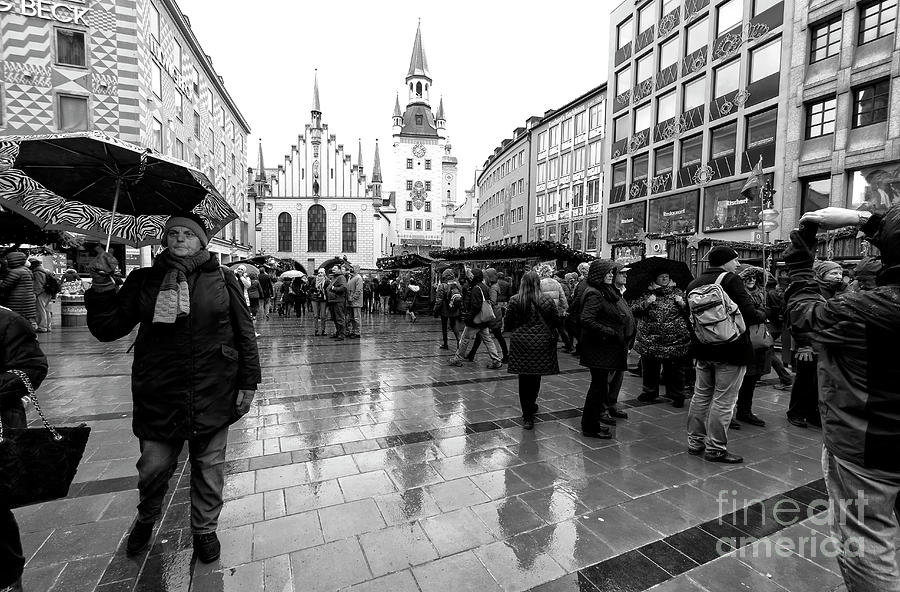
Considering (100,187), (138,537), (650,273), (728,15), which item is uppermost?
(728,15)

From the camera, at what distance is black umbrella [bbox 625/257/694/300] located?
20.0 feet

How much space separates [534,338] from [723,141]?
22.6 m

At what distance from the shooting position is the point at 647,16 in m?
26.5

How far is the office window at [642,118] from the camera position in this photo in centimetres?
2680

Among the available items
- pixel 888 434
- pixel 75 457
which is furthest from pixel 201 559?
pixel 888 434

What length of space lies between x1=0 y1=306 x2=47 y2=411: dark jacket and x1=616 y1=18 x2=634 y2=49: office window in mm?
33020

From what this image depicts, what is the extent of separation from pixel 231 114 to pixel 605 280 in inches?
1718

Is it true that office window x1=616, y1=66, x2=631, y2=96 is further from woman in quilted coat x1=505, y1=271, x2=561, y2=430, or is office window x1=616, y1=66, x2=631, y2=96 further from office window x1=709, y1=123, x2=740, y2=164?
woman in quilted coat x1=505, y1=271, x2=561, y2=430

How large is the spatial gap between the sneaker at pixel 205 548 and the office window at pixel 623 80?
3189 centimetres

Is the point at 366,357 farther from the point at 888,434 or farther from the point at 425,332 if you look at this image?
the point at 888,434

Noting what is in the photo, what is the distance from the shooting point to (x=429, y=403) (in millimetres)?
5855

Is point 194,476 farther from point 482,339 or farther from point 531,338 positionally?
point 482,339

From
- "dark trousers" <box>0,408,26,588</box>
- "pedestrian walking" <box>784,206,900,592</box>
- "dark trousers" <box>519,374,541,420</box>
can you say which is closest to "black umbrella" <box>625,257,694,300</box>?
"dark trousers" <box>519,374,541,420</box>

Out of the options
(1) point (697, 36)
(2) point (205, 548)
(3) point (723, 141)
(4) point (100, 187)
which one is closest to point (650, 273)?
(2) point (205, 548)
